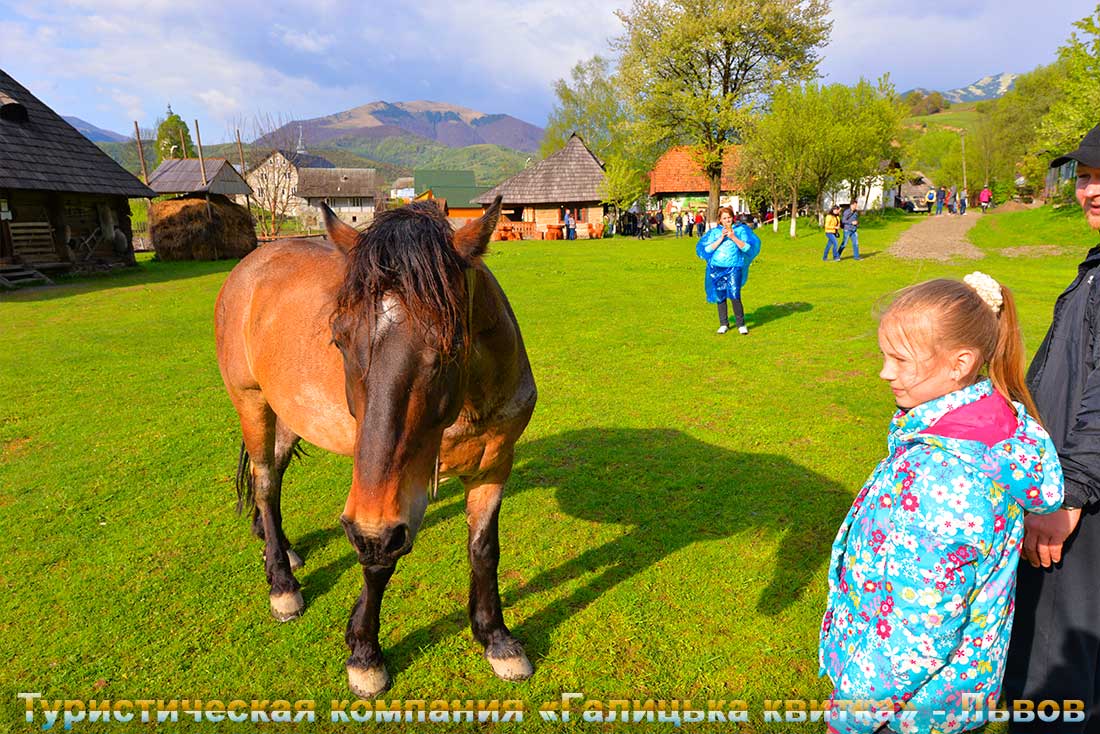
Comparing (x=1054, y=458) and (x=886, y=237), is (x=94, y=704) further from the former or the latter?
(x=886, y=237)

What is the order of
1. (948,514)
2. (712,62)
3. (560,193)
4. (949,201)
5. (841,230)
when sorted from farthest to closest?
(949,201) → (560,193) → (712,62) → (841,230) → (948,514)

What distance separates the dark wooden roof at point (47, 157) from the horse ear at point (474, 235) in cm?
2415

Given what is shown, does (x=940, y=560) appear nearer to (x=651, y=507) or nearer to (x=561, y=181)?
(x=651, y=507)

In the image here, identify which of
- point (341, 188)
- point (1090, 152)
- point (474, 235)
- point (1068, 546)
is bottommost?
point (1068, 546)

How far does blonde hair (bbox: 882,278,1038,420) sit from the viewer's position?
6.17 feet

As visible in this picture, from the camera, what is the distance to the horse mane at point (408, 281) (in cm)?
207

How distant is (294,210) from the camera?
70688 millimetres

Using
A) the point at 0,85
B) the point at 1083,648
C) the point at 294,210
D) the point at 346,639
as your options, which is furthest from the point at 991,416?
the point at 294,210

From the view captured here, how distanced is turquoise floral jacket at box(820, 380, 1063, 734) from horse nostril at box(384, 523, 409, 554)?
5.11ft

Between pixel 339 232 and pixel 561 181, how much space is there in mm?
43393

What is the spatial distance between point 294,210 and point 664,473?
247ft

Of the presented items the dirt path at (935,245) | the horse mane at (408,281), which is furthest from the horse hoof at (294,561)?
the dirt path at (935,245)

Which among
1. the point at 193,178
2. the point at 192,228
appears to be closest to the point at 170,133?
the point at 193,178

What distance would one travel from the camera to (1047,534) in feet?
7.07
